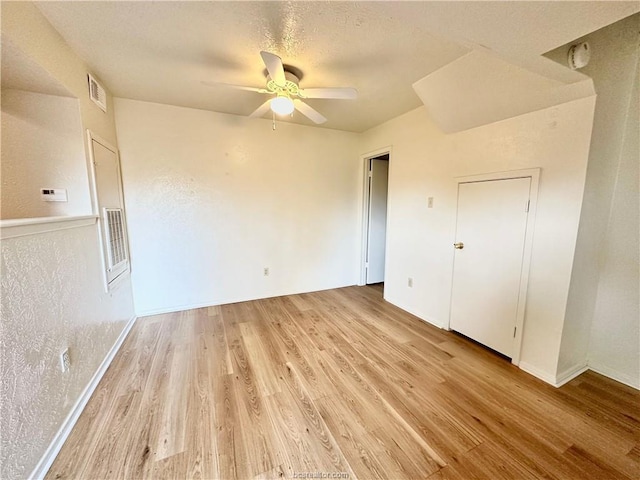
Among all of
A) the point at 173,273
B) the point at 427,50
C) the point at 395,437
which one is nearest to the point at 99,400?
the point at 173,273

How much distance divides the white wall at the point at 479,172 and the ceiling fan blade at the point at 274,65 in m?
1.81

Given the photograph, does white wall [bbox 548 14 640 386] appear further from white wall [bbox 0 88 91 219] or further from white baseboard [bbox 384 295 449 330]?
white wall [bbox 0 88 91 219]

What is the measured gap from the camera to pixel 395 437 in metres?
1.44

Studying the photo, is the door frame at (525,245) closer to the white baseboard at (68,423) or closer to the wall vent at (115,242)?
the white baseboard at (68,423)

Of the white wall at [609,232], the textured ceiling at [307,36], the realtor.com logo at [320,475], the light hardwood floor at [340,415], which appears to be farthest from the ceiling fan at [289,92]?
the realtor.com logo at [320,475]

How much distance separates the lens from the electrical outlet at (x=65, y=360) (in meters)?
1.46

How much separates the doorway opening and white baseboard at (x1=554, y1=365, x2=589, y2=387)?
2.37 meters

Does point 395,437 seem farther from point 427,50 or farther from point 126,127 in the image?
point 126,127

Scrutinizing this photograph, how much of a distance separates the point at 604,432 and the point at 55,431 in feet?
10.3

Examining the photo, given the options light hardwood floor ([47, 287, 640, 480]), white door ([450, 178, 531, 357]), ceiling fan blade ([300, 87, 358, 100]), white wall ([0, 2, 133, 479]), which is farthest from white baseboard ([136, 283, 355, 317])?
ceiling fan blade ([300, 87, 358, 100])

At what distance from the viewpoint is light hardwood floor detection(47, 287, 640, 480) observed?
1.29m

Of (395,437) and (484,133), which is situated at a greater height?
(484,133)

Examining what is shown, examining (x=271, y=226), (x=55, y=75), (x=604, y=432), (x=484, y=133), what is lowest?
(x=604, y=432)

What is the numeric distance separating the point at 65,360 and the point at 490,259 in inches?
127
